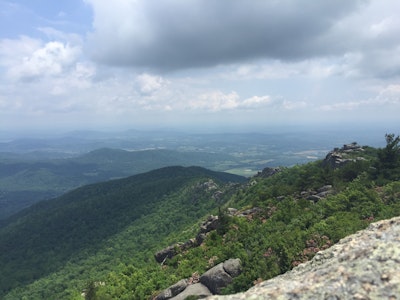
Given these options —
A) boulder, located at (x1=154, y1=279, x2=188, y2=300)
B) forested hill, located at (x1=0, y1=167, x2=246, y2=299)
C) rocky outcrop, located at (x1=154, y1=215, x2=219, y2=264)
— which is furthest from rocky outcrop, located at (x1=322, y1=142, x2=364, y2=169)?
forested hill, located at (x1=0, y1=167, x2=246, y2=299)

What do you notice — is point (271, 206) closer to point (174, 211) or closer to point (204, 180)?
point (174, 211)

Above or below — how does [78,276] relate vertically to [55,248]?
above

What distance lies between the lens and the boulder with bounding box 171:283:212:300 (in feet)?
86.9

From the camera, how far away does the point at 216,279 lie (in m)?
28.3

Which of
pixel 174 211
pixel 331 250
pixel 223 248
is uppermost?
pixel 331 250

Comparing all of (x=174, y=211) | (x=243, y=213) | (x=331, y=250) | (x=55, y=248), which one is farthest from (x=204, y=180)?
(x=331, y=250)

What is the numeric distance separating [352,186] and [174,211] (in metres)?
101

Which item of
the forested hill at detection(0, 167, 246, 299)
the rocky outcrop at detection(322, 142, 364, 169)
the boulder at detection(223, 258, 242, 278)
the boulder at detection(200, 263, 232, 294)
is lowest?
the forested hill at detection(0, 167, 246, 299)

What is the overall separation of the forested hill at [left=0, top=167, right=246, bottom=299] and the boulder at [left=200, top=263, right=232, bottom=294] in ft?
249

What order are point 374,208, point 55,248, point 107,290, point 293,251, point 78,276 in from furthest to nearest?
point 55,248 → point 78,276 → point 107,290 → point 374,208 → point 293,251

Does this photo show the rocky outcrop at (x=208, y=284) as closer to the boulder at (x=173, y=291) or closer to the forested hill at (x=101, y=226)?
the boulder at (x=173, y=291)

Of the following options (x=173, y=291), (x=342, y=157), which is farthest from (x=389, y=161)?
(x=173, y=291)

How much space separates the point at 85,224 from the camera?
540ft

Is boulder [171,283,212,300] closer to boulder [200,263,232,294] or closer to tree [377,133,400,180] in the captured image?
boulder [200,263,232,294]
